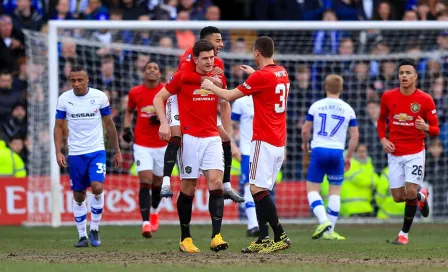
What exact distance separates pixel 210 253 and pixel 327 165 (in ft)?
12.7

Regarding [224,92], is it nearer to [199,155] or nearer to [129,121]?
[199,155]

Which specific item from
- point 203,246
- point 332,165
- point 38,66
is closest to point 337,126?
point 332,165

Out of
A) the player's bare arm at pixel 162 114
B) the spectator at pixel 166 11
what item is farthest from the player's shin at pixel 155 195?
the spectator at pixel 166 11

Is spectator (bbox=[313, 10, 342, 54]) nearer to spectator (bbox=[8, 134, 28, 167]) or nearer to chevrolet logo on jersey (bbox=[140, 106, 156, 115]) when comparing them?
spectator (bbox=[8, 134, 28, 167])

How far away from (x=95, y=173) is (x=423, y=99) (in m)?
4.84

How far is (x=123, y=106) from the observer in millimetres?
21125

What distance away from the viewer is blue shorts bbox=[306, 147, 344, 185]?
15.3 meters

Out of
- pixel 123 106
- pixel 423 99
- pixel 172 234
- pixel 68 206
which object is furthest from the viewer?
pixel 123 106

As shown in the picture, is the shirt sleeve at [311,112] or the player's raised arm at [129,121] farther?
the player's raised arm at [129,121]

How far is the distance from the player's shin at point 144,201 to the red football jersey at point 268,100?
4259 millimetres

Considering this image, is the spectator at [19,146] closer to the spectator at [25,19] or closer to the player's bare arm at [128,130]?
the spectator at [25,19]

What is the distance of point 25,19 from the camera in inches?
→ 868

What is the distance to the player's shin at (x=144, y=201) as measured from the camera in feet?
52.1

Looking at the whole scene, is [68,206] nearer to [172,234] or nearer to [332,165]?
[172,234]
